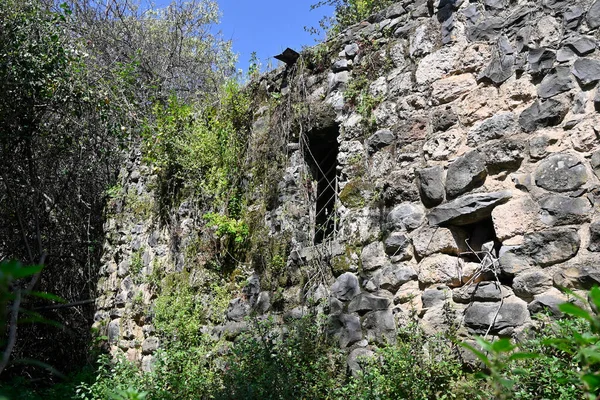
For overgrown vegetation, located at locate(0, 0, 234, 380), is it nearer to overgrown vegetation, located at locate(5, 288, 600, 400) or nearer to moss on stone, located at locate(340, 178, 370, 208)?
overgrown vegetation, located at locate(5, 288, 600, 400)

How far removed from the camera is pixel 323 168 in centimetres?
532

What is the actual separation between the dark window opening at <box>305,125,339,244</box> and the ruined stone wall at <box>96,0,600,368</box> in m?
0.07

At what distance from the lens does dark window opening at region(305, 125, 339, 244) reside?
4910mm

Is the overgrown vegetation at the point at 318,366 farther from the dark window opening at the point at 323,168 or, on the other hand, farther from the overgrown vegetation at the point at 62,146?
the overgrown vegetation at the point at 62,146

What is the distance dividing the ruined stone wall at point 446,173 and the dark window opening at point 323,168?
7cm

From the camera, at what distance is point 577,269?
3.03 meters

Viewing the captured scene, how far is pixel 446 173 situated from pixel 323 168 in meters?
1.70

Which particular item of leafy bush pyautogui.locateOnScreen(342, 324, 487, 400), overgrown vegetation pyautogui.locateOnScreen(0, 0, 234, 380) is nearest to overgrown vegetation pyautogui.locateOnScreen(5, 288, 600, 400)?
leafy bush pyautogui.locateOnScreen(342, 324, 487, 400)

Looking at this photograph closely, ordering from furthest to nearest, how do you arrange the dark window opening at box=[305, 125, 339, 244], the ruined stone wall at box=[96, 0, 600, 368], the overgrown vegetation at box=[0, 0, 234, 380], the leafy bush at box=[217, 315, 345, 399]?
the overgrown vegetation at box=[0, 0, 234, 380] → the dark window opening at box=[305, 125, 339, 244] → the leafy bush at box=[217, 315, 345, 399] → the ruined stone wall at box=[96, 0, 600, 368]

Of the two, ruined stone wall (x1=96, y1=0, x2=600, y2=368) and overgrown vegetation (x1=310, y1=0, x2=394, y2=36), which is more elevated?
overgrown vegetation (x1=310, y1=0, x2=394, y2=36)

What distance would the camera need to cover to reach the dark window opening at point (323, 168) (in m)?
4.91

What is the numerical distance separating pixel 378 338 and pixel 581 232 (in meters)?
1.46

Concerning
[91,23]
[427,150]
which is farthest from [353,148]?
[91,23]

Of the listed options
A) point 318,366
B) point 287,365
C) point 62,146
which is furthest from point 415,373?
point 62,146
